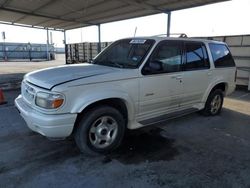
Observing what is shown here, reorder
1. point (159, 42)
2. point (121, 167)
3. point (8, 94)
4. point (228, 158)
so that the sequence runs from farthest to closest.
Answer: point (8, 94)
point (159, 42)
point (228, 158)
point (121, 167)

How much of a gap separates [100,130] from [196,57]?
9.10ft

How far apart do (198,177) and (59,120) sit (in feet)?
6.76

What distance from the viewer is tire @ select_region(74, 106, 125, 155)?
3.26m

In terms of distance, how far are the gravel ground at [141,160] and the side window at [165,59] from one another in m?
1.34

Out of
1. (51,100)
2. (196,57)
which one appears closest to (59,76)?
(51,100)

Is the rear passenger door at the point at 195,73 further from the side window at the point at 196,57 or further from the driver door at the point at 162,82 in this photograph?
the driver door at the point at 162,82

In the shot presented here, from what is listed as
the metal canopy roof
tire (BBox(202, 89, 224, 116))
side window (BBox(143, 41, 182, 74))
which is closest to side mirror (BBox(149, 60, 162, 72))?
side window (BBox(143, 41, 182, 74))

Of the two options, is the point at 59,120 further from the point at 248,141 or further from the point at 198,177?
the point at 248,141

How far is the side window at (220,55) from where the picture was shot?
17.2 feet

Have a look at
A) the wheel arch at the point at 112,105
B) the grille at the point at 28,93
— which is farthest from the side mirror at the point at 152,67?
the grille at the point at 28,93

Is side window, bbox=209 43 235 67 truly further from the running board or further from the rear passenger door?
the running board

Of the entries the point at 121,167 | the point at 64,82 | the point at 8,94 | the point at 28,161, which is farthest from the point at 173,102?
the point at 8,94

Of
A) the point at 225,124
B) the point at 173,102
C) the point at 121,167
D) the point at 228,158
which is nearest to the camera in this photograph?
the point at 121,167

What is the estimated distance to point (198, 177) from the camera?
2939 mm
